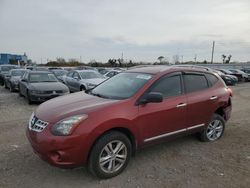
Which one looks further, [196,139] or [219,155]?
[196,139]

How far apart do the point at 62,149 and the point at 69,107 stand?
0.72m

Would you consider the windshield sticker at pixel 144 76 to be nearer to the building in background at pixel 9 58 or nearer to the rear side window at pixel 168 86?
the rear side window at pixel 168 86

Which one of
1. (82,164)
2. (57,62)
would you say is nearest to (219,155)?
(82,164)

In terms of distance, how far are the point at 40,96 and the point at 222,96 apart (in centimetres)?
710

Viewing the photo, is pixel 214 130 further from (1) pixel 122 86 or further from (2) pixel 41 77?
(2) pixel 41 77

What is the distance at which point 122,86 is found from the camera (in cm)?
457

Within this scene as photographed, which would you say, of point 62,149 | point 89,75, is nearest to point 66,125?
point 62,149

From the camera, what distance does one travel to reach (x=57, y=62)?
59.9 metres

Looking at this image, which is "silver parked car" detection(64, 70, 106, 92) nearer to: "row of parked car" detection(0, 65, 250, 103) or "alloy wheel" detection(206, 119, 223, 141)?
"row of parked car" detection(0, 65, 250, 103)

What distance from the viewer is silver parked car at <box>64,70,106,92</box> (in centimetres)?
1241

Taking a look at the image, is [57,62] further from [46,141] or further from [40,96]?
[46,141]

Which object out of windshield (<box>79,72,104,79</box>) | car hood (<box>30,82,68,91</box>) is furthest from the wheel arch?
windshield (<box>79,72,104,79</box>)

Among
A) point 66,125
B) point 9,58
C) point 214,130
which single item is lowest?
point 214,130

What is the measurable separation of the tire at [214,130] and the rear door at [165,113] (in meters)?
0.90
